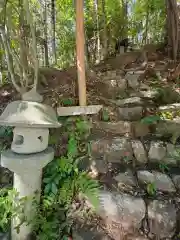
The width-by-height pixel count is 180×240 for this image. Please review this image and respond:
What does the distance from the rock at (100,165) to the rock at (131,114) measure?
700mm

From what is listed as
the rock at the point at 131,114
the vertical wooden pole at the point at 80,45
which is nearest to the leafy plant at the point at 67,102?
the vertical wooden pole at the point at 80,45

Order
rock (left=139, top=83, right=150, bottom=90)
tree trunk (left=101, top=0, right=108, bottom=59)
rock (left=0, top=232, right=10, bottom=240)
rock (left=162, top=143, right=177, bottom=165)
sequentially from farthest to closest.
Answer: tree trunk (left=101, top=0, right=108, bottom=59), rock (left=139, top=83, right=150, bottom=90), rock (left=162, top=143, right=177, bottom=165), rock (left=0, top=232, right=10, bottom=240)

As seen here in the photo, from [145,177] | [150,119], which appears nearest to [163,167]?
[145,177]

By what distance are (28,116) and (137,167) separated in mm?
1376

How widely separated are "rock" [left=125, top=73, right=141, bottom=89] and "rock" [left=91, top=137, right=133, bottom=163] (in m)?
1.27

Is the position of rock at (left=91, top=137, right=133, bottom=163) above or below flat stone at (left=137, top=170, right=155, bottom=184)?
above

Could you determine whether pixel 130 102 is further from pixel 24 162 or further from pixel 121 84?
pixel 24 162

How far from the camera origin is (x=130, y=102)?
289cm

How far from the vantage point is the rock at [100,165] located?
2293mm

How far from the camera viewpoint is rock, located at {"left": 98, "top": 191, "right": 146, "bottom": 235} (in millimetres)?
1911

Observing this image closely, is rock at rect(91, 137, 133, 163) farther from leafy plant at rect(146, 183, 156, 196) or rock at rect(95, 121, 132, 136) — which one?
leafy plant at rect(146, 183, 156, 196)

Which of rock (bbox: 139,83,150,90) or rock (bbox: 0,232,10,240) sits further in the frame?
rock (bbox: 139,83,150,90)

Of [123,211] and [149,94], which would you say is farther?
[149,94]

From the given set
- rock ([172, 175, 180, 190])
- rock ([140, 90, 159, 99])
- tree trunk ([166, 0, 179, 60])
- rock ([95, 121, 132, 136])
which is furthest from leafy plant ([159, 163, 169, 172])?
tree trunk ([166, 0, 179, 60])
